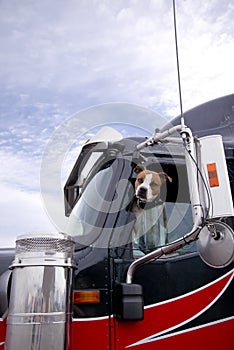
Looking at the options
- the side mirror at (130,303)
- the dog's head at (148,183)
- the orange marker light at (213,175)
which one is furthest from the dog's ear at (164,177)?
the side mirror at (130,303)

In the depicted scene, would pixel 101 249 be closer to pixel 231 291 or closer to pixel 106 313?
pixel 106 313

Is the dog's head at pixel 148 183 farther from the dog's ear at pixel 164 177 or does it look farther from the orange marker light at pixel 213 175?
the orange marker light at pixel 213 175

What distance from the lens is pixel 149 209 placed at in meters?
2.71

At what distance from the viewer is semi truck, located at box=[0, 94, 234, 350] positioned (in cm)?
198

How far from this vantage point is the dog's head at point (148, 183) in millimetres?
2645

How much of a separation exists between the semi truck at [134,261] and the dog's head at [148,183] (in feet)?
0.13

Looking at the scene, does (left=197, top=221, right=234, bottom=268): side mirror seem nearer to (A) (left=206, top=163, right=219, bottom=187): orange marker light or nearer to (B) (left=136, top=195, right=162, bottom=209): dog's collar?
(A) (left=206, top=163, right=219, bottom=187): orange marker light

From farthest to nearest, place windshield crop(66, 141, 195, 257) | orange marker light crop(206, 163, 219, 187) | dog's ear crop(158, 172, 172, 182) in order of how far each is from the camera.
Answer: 1. dog's ear crop(158, 172, 172, 182)
2. windshield crop(66, 141, 195, 257)
3. orange marker light crop(206, 163, 219, 187)

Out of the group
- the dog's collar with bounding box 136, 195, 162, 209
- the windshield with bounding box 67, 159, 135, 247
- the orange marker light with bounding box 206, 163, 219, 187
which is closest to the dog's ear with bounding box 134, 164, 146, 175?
the windshield with bounding box 67, 159, 135, 247

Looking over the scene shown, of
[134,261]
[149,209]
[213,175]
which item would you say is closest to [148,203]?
[149,209]

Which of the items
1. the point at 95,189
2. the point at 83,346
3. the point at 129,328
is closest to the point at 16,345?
the point at 83,346

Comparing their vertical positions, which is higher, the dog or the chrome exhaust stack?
the dog

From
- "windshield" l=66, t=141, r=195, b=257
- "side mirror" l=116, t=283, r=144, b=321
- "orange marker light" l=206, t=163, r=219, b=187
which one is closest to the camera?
"orange marker light" l=206, t=163, r=219, b=187

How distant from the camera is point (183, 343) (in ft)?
7.86
